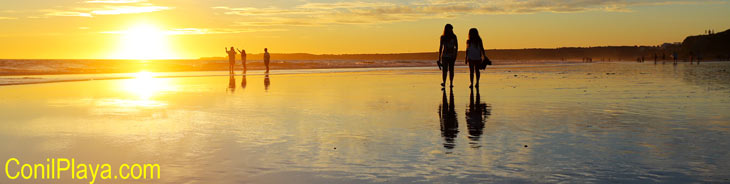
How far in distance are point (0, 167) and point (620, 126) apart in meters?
6.83

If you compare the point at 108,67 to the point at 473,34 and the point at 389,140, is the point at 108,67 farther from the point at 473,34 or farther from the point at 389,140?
the point at 389,140

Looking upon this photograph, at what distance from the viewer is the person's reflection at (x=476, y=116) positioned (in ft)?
26.3

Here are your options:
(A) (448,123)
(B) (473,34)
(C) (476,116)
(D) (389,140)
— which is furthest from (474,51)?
(D) (389,140)

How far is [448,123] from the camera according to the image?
9148mm

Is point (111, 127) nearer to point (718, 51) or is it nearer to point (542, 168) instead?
point (542, 168)

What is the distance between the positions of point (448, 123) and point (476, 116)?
114 centimetres

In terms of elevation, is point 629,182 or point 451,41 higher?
point 451,41

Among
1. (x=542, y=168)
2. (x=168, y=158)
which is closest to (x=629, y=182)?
(x=542, y=168)

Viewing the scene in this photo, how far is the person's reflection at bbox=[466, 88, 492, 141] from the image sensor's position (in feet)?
26.3

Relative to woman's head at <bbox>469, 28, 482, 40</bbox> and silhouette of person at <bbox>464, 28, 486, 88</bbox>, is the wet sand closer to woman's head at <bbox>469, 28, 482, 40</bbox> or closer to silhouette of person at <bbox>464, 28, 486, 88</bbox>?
silhouette of person at <bbox>464, 28, 486, 88</bbox>

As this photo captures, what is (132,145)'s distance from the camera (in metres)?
7.04

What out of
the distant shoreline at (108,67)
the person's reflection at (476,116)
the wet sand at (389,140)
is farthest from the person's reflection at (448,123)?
the distant shoreline at (108,67)

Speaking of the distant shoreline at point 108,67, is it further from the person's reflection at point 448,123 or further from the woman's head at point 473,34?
the person's reflection at point 448,123

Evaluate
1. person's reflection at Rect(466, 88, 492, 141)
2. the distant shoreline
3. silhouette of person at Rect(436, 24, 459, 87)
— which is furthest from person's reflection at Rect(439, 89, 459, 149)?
the distant shoreline
